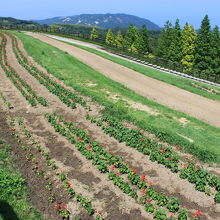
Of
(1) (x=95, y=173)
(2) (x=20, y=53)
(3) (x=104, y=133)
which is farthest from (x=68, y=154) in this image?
(2) (x=20, y=53)

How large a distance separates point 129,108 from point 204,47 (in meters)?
41.5

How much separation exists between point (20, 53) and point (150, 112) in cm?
2511

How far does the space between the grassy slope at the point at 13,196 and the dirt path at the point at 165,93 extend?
14774mm

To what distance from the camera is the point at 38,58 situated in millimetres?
33344

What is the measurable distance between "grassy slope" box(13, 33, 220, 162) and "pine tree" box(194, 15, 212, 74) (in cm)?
3235

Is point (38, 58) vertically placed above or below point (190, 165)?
above

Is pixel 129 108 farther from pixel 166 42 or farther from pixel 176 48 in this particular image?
pixel 166 42

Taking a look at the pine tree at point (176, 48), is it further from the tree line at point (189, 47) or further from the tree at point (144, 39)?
the tree at point (144, 39)

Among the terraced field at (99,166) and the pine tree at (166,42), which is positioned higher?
the pine tree at (166,42)

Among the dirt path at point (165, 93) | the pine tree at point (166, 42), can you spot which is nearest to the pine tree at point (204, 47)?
the pine tree at point (166, 42)

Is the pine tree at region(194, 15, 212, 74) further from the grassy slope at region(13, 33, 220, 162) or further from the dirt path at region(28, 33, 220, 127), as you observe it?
the grassy slope at region(13, 33, 220, 162)

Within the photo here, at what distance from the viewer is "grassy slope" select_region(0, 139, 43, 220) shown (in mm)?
9258

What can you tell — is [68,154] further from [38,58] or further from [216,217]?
[38,58]

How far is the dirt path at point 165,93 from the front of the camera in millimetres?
20984
